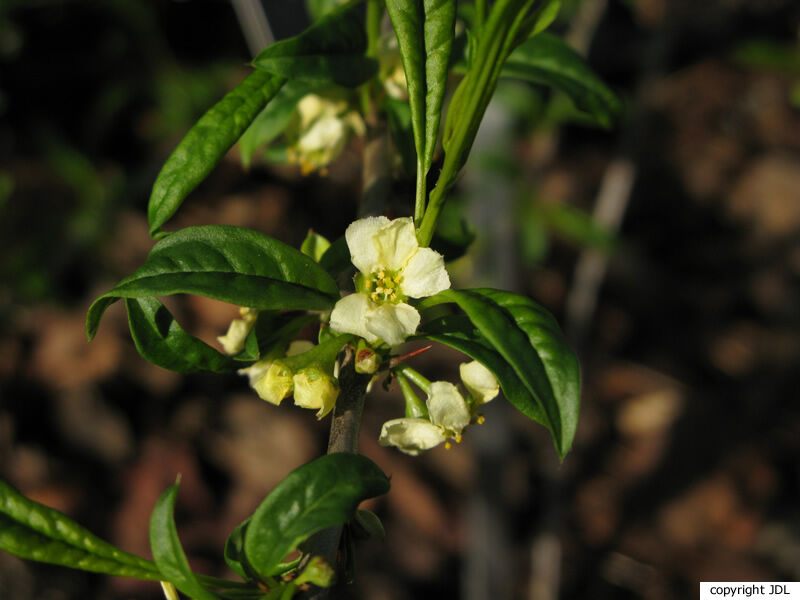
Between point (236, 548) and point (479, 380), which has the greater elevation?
point (479, 380)

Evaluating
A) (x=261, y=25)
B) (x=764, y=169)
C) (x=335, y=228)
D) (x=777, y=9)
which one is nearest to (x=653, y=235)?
(x=764, y=169)

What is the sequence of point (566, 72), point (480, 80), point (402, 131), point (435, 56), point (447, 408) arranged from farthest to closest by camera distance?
1. point (566, 72)
2. point (402, 131)
3. point (447, 408)
4. point (435, 56)
5. point (480, 80)

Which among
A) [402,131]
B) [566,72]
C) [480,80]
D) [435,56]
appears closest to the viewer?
[480,80]

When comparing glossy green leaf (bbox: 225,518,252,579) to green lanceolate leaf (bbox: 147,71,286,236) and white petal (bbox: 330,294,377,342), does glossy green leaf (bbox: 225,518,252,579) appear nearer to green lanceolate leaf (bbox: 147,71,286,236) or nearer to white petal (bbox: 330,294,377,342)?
white petal (bbox: 330,294,377,342)

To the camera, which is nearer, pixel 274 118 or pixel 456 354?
pixel 274 118

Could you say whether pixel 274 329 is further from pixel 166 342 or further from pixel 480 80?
pixel 480 80

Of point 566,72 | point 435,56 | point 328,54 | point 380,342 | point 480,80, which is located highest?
point 566,72

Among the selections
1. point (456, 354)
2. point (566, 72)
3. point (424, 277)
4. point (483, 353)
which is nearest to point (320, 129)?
point (566, 72)

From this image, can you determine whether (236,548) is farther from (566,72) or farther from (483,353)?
(566,72)
